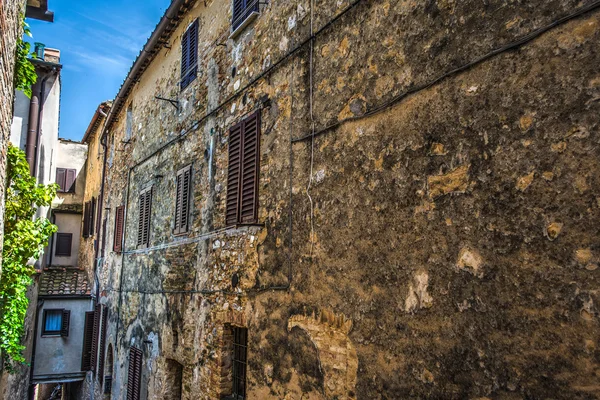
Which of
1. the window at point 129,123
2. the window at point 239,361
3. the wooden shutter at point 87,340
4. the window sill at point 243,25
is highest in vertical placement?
the window at point 129,123

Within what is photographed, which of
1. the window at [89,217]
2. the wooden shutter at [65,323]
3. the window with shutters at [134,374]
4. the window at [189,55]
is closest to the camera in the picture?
the window at [189,55]

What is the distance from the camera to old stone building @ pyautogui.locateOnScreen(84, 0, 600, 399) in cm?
263

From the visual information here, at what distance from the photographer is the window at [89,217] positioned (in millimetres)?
17128

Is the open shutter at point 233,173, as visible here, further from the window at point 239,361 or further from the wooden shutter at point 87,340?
the wooden shutter at point 87,340

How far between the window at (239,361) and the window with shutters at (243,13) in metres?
4.02

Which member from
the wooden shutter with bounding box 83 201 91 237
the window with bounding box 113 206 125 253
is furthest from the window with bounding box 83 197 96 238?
the window with bounding box 113 206 125 253

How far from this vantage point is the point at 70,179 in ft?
67.8

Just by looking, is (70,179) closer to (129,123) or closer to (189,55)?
(129,123)

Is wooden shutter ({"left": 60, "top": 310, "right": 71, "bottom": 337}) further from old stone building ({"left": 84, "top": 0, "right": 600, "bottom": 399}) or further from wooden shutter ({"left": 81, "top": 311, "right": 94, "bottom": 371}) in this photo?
old stone building ({"left": 84, "top": 0, "right": 600, "bottom": 399})

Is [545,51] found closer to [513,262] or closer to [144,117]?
[513,262]

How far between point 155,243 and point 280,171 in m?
4.61

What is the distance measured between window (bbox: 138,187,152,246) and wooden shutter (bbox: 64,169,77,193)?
39.8 ft

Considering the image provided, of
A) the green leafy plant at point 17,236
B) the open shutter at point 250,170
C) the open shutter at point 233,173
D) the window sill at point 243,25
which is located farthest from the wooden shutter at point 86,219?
the open shutter at point 250,170

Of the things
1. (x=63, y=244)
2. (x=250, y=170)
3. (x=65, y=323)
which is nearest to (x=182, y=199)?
(x=250, y=170)
